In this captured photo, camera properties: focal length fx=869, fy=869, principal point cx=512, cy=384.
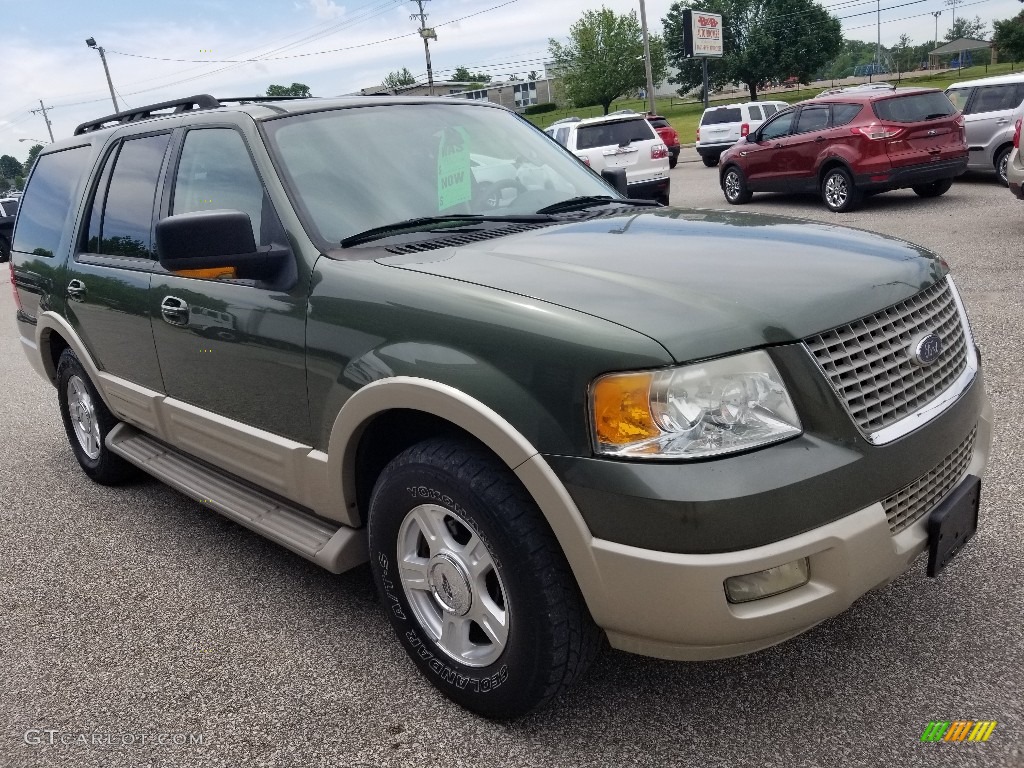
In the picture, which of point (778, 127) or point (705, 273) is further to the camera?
point (778, 127)

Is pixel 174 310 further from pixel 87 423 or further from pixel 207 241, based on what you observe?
pixel 87 423

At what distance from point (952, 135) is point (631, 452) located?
40.3ft

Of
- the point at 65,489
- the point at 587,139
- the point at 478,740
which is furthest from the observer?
the point at 587,139

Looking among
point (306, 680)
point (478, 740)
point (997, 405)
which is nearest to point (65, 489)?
point (306, 680)

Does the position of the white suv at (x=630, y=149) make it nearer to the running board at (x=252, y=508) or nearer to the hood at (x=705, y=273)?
the running board at (x=252, y=508)

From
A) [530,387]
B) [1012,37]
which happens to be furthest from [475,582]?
[1012,37]

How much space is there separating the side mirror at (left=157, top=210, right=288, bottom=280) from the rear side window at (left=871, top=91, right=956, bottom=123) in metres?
11.7

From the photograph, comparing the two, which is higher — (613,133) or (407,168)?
(613,133)

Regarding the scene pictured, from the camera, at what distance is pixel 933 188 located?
13.2 metres

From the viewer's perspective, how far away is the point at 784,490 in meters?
1.99

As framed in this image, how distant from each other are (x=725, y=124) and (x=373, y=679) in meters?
24.4

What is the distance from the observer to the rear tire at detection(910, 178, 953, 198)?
510 inches

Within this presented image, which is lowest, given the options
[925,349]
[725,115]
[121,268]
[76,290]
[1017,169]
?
[1017,169]

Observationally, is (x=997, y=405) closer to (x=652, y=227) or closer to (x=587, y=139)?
(x=652, y=227)
